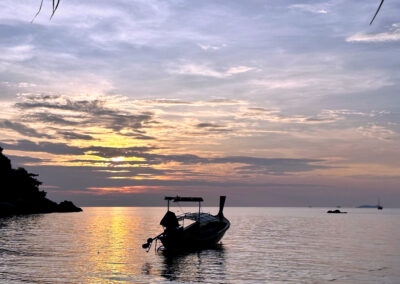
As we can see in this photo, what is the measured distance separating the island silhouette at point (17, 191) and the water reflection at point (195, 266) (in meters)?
115

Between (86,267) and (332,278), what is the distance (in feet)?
69.1

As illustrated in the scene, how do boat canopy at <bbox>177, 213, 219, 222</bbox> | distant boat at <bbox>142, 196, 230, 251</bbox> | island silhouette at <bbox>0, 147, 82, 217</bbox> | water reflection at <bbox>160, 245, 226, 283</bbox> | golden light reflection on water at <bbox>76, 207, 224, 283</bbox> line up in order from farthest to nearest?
1. island silhouette at <bbox>0, 147, 82, 217</bbox>
2. boat canopy at <bbox>177, 213, 219, 222</bbox>
3. distant boat at <bbox>142, 196, 230, 251</bbox>
4. water reflection at <bbox>160, 245, 226, 283</bbox>
5. golden light reflection on water at <bbox>76, 207, 224, 283</bbox>

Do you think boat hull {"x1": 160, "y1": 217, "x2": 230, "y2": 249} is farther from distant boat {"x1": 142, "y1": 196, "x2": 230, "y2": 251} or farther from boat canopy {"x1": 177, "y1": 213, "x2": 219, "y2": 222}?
boat canopy {"x1": 177, "y1": 213, "x2": 219, "y2": 222}

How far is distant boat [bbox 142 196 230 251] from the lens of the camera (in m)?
46.6

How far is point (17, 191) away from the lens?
15750cm

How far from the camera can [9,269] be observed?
3431 cm

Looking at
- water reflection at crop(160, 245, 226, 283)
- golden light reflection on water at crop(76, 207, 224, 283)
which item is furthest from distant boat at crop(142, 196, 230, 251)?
golden light reflection on water at crop(76, 207, 224, 283)

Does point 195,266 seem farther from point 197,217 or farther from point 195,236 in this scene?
point 197,217

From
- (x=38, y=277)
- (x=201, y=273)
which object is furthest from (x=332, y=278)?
(x=38, y=277)

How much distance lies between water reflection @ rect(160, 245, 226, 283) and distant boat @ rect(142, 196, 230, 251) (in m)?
1.14

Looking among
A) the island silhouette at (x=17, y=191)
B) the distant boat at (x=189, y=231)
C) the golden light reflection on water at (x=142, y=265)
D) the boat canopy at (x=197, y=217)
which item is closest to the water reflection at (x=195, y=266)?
the golden light reflection on water at (x=142, y=265)

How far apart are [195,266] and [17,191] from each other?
13598cm

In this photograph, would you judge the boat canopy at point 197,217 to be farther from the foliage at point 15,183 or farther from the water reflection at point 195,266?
the foliage at point 15,183

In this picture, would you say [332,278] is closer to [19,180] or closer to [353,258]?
[353,258]
